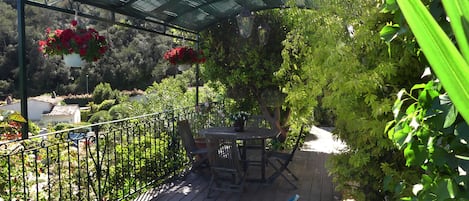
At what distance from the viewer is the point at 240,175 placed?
4.04 meters

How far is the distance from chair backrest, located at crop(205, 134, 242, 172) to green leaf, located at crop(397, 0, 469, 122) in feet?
11.6

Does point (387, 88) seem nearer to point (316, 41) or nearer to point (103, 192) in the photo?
point (316, 41)

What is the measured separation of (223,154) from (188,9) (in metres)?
2.36

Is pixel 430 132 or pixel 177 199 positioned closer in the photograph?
pixel 430 132

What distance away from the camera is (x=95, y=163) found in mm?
3650

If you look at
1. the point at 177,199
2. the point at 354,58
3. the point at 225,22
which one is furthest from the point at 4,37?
the point at 354,58

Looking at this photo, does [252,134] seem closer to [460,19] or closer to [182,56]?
[182,56]

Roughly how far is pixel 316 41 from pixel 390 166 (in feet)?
3.50

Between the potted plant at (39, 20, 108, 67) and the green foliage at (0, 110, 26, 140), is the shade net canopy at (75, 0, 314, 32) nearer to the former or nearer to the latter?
the potted plant at (39, 20, 108, 67)

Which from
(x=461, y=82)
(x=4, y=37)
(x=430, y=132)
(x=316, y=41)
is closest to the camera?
(x=461, y=82)

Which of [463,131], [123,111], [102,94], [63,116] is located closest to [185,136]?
[463,131]

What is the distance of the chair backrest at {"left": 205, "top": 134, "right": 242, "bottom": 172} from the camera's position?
12.9 feet

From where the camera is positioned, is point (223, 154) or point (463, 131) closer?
point (463, 131)

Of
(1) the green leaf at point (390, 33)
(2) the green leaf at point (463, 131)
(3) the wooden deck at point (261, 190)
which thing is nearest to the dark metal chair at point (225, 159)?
(3) the wooden deck at point (261, 190)
